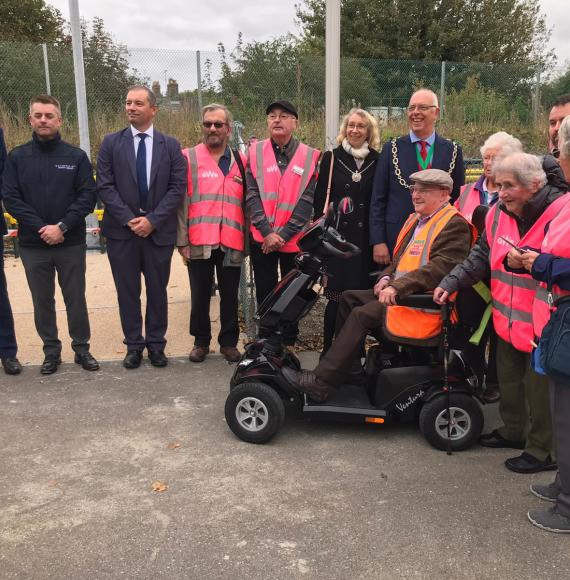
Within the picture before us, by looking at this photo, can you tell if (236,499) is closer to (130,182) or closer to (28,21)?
(130,182)

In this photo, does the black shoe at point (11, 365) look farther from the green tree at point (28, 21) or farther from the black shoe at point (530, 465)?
the green tree at point (28, 21)

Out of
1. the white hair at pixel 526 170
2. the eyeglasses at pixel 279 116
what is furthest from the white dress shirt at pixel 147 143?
the white hair at pixel 526 170

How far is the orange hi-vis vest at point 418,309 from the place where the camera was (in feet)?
12.1

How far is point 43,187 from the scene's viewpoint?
4762 mm

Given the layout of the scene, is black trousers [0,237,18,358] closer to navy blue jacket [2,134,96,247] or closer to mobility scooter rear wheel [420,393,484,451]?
navy blue jacket [2,134,96,247]

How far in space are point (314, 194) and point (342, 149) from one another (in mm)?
410

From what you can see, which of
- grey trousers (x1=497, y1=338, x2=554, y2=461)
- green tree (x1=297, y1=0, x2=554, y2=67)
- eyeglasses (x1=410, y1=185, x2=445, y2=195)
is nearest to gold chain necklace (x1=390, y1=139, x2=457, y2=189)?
eyeglasses (x1=410, y1=185, x2=445, y2=195)

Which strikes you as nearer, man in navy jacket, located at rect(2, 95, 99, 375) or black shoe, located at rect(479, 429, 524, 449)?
black shoe, located at rect(479, 429, 524, 449)

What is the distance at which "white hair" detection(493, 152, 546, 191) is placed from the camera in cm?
320

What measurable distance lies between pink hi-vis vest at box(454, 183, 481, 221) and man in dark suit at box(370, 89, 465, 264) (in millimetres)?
315

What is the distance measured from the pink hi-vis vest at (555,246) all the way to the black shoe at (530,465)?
86 cm

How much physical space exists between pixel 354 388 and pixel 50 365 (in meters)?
2.54

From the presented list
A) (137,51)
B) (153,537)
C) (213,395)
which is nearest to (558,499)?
(153,537)

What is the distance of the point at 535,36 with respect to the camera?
24.0 metres
